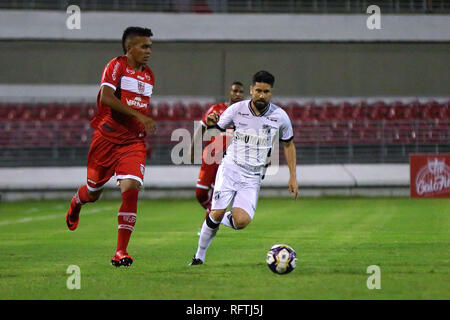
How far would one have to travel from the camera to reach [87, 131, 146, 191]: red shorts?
356 inches

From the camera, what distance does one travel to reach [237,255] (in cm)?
1002

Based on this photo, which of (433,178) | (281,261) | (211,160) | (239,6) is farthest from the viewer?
(239,6)

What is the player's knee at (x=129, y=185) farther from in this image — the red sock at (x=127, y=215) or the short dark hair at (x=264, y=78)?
the short dark hair at (x=264, y=78)

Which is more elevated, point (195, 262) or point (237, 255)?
point (237, 255)

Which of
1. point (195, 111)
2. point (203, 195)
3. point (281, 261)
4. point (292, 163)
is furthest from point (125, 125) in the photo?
point (195, 111)

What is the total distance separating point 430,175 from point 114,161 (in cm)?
1522

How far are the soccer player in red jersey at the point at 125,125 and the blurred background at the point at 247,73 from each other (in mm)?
15385

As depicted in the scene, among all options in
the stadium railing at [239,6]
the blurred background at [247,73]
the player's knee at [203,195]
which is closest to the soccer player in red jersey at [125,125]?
the player's knee at [203,195]

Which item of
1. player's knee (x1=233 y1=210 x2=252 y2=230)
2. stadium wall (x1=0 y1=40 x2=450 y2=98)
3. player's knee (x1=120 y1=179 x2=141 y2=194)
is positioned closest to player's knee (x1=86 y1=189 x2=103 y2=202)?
player's knee (x1=120 y1=179 x2=141 y2=194)

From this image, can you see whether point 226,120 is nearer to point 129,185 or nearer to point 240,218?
point 240,218

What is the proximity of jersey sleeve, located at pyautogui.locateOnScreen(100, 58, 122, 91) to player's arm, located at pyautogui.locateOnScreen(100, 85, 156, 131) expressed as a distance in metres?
0.06

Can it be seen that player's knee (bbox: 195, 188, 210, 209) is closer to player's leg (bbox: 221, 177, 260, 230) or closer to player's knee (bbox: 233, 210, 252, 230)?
player's leg (bbox: 221, 177, 260, 230)

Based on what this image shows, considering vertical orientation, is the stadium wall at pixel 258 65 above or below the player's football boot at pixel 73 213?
above

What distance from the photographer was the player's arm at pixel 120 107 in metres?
8.56
